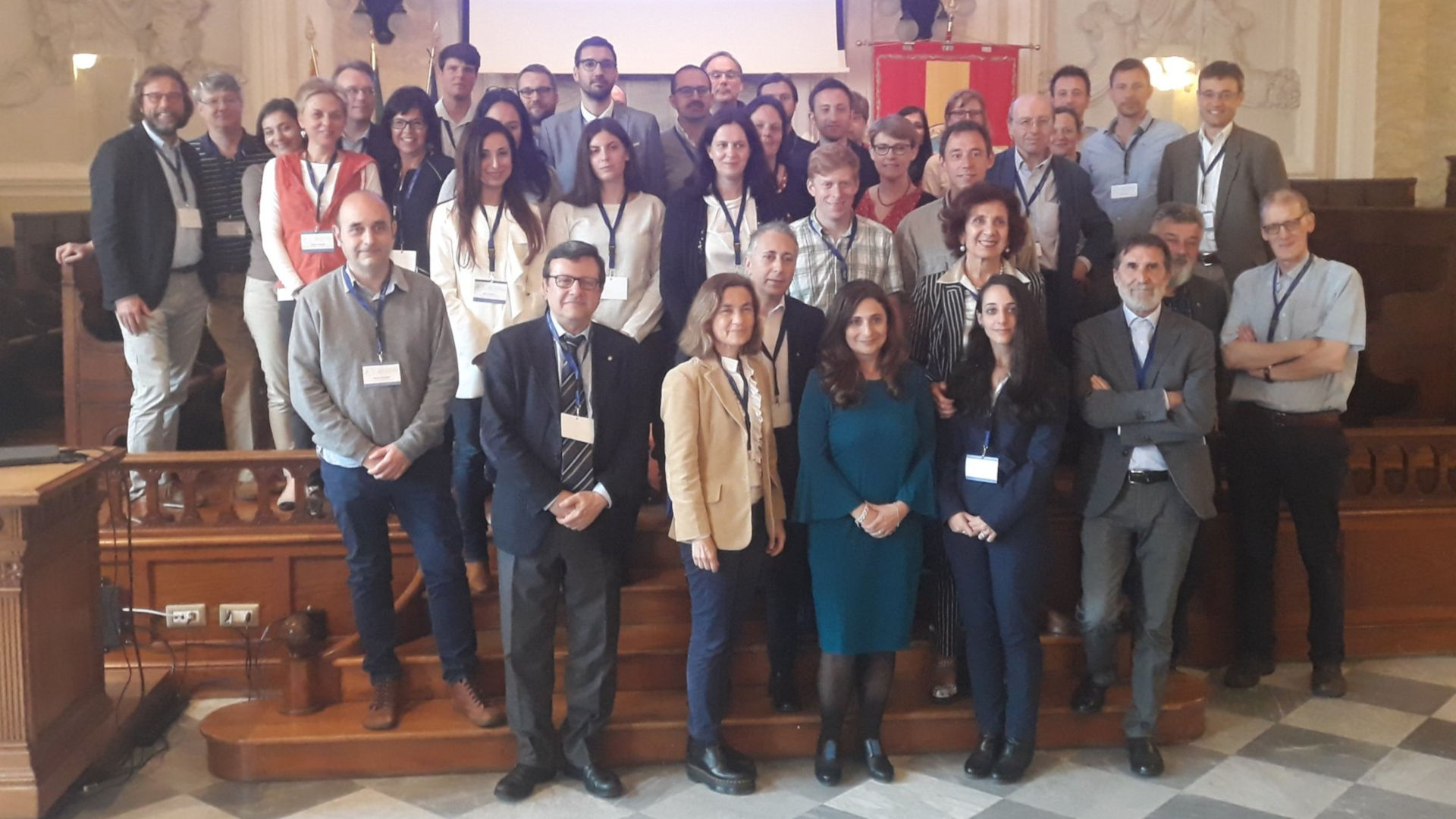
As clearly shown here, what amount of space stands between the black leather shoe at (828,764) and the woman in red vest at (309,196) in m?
2.36

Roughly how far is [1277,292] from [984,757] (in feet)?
6.25

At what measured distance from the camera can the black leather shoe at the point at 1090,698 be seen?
13.0ft

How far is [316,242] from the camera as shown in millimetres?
4324

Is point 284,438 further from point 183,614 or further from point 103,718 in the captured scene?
point 103,718

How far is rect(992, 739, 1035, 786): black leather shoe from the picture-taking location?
369cm

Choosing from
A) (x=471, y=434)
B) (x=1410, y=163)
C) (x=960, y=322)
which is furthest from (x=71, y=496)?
(x=1410, y=163)

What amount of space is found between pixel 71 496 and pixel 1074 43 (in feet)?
24.8

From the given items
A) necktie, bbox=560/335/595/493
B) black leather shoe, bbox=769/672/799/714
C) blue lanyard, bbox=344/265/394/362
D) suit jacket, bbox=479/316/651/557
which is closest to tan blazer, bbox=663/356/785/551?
suit jacket, bbox=479/316/651/557

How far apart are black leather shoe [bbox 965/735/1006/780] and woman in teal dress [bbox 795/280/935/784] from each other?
0.43 metres

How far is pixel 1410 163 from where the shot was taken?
881cm

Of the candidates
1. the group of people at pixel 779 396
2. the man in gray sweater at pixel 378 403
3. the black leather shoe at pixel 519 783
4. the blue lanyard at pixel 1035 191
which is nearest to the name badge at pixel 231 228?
the group of people at pixel 779 396

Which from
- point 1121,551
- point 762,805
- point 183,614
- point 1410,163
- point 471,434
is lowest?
point 762,805

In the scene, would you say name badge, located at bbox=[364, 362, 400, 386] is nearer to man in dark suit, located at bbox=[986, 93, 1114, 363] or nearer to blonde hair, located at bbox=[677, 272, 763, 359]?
blonde hair, located at bbox=[677, 272, 763, 359]

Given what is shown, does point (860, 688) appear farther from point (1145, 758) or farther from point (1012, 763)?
point (1145, 758)
